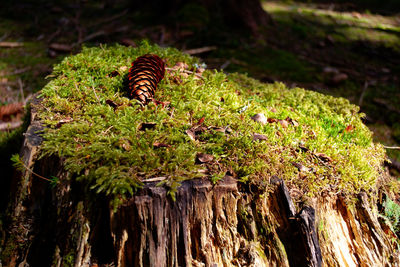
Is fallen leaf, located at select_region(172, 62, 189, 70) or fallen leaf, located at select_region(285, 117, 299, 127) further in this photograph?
fallen leaf, located at select_region(172, 62, 189, 70)

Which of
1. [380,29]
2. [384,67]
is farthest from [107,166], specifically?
[380,29]

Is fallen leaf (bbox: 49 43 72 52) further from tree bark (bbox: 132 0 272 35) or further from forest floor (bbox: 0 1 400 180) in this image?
tree bark (bbox: 132 0 272 35)

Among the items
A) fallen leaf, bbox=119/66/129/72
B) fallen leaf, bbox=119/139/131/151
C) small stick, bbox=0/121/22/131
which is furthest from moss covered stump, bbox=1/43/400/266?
small stick, bbox=0/121/22/131

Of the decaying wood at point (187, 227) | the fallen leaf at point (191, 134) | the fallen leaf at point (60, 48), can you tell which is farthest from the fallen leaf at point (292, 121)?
the fallen leaf at point (60, 48)

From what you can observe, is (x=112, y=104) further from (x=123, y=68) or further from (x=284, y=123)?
(x=284, y=123)

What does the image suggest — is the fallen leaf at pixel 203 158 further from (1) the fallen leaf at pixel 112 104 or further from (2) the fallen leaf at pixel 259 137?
(1) the fallen leaf at pixel 112 104

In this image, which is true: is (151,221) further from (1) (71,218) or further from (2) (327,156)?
(2) (327,156)
